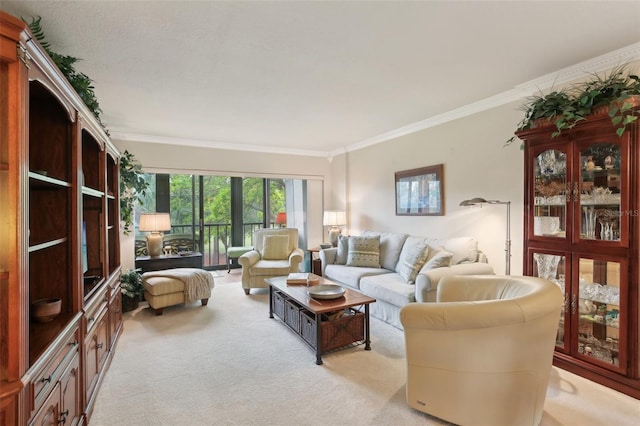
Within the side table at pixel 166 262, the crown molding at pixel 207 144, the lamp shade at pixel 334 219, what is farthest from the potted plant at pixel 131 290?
the lamp shade at pixel 334 219

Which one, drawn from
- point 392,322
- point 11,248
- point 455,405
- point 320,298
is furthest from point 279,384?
point 11,248

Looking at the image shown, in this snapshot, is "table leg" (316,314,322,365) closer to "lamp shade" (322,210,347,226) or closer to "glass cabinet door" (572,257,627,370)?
"glass cabinet door" (572,257,627,370)

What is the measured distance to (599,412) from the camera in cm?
203

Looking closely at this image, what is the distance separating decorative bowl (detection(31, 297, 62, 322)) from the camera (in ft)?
5.33

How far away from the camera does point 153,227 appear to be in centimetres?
464

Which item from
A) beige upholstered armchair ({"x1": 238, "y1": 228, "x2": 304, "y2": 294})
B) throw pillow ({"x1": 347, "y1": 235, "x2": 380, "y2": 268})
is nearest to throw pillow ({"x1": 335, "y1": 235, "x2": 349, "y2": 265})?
throw pillow ({"x1": 347, "y1": 235, "x2": 380, "y2": 268})

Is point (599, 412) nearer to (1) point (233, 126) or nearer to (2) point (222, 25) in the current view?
(2) point (222, 25)

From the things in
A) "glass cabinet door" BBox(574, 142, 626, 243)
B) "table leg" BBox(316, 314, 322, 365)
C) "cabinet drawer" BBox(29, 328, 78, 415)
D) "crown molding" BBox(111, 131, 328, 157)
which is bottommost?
"table leg" BBox(316, 314, 322, 365)

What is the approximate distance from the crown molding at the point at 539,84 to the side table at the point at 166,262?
362cm

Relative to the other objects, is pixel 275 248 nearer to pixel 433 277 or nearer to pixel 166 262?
pixel 166 262

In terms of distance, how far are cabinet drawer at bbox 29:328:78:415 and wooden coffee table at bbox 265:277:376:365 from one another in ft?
5.28

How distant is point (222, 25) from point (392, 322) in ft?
10.1

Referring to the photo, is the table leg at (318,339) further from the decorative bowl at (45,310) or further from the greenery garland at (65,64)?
the greenery garland at (65,64)

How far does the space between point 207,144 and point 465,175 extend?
391 centimetres
